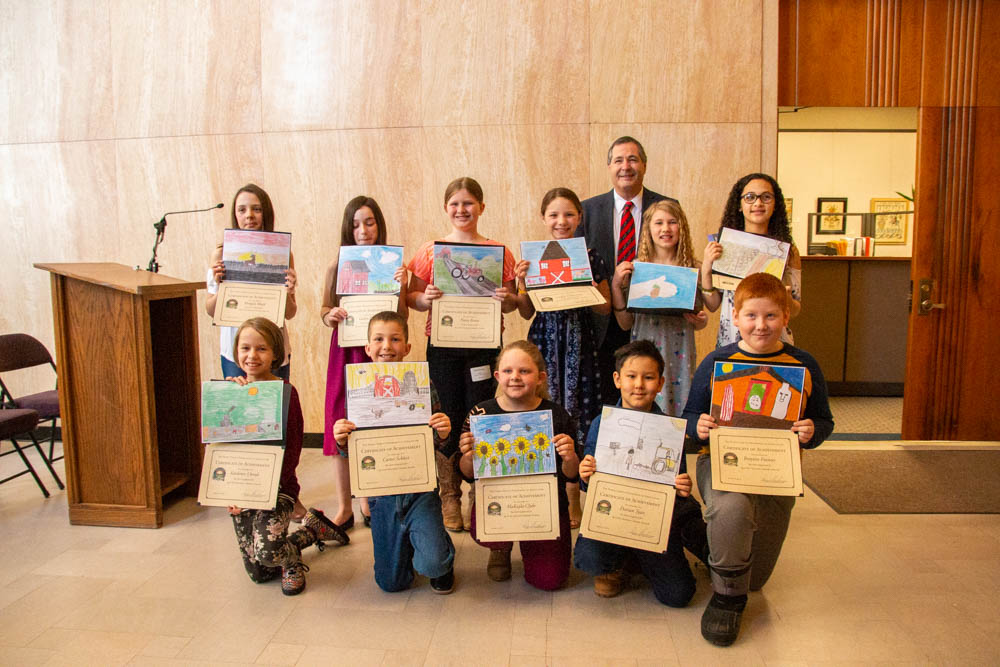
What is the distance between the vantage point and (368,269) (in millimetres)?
2855

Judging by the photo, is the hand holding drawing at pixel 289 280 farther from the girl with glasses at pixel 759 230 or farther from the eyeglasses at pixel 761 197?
the eyeglasses at pixel 761 197

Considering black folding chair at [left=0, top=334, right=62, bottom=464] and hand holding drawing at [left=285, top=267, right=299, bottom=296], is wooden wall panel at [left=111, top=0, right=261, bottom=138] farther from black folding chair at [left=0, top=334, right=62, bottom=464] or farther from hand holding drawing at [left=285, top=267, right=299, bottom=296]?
hand holding drawing at [left=285, top=267, right=299, bottom=296]

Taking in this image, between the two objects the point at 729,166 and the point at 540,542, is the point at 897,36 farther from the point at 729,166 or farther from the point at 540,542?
the point at 540,542

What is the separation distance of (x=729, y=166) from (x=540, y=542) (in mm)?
2775

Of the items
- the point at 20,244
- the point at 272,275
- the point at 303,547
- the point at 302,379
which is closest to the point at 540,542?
the point at 303,547

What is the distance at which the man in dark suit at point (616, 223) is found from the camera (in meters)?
2.99

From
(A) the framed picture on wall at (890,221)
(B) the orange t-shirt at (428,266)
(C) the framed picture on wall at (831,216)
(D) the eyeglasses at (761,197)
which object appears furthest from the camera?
(C) the framed picture on wall at (831,216)

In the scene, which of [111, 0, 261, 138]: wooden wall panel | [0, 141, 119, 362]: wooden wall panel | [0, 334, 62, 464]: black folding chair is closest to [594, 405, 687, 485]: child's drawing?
[0, 334, 62, 464]: black folding chair

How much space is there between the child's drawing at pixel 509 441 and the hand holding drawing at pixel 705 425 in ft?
1.66

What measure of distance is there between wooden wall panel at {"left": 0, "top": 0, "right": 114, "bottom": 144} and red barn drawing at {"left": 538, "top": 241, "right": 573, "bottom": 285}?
11.3ft

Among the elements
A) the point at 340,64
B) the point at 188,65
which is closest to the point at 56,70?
the point at 188,65

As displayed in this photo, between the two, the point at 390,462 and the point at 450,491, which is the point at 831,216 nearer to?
the point at 450,491

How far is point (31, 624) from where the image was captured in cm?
219

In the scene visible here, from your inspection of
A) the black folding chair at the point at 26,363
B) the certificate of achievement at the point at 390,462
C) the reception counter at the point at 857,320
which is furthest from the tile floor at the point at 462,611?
the reception counter at the point at 857,320
